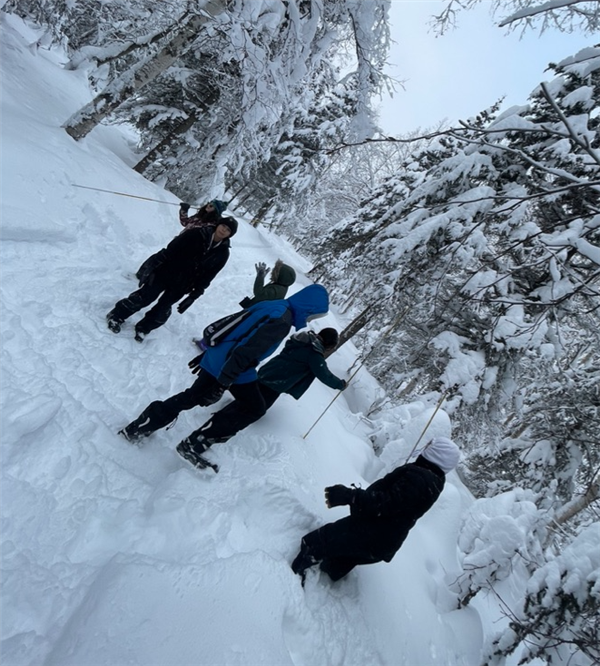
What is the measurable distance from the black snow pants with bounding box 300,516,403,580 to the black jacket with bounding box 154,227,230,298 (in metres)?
3.09

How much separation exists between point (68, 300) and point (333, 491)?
366cm

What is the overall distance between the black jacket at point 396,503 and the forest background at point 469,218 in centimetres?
126

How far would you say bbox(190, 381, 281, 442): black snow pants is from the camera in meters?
3.21

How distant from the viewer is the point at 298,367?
11.7 feet

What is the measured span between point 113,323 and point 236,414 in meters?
2.09

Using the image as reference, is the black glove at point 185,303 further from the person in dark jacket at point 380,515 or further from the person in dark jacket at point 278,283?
the person in dark jacket at point 380,515

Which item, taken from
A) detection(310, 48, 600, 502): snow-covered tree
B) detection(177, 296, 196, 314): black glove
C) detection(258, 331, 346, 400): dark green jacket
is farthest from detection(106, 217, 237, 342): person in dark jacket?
detection(310, 48, 600, 502): snow-covered tree

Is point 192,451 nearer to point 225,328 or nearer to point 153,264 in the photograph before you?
point 225,328

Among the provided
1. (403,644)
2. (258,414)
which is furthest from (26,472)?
(403,644)

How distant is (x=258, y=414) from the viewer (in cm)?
336

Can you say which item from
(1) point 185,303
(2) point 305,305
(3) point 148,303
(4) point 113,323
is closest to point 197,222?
(1) point 185,303

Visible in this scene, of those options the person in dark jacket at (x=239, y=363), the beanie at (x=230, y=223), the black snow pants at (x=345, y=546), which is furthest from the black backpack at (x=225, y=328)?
the black snow pants at (x=345, y=546)

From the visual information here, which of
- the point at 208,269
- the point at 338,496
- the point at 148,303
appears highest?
the point at 208,269

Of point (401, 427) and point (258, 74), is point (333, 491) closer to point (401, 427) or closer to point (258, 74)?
point (401, 427)
